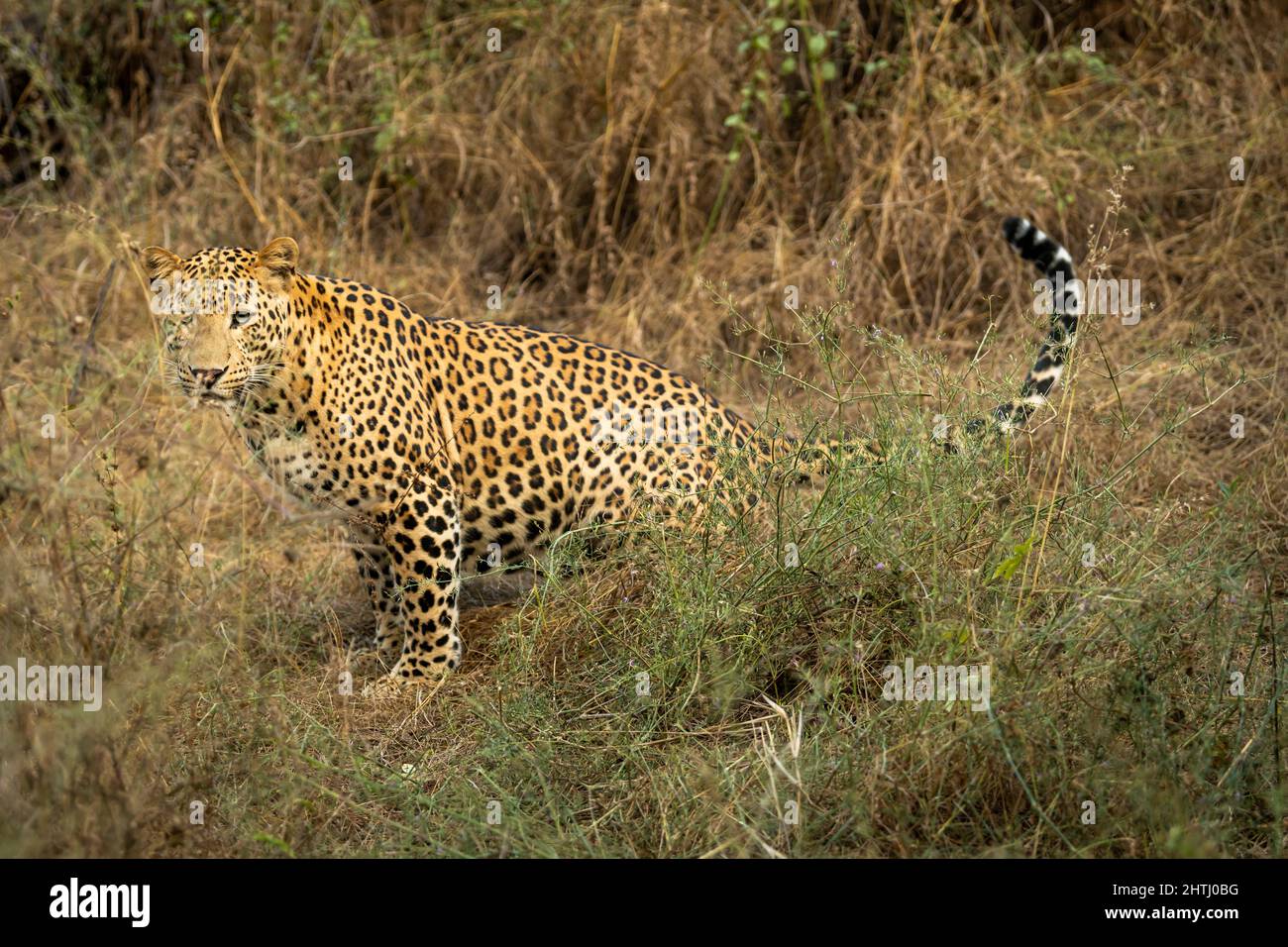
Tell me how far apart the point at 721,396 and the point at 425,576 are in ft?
9.49

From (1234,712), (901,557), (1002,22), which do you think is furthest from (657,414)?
(1002,22)

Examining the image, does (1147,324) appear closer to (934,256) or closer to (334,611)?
(934,256)

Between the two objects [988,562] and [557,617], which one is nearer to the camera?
[988,562]

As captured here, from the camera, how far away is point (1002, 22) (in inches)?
336

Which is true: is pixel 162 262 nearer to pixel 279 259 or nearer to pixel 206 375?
pixel 279 259

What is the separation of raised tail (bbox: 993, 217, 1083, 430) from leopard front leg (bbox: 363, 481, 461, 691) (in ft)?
6.91

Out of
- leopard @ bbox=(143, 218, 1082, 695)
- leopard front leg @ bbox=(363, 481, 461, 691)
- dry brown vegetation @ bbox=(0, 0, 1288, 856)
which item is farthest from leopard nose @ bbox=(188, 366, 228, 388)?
leopard front leg @ bbox=(363, 481, 461, 691)

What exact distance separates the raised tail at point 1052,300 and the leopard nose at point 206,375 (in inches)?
109

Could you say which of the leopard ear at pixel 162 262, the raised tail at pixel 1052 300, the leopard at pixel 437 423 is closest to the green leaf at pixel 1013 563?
the leopard at pixel 437 423

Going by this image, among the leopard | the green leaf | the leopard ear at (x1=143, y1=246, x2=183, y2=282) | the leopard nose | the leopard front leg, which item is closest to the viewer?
the green leaf

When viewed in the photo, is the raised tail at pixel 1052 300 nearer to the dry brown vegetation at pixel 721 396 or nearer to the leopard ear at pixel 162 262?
the dry brown vegetation at pixel 721 396

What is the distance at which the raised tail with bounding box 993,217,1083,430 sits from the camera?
201 inches

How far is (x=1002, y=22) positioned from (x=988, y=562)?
531cm

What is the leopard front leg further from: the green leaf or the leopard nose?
the green leaf
